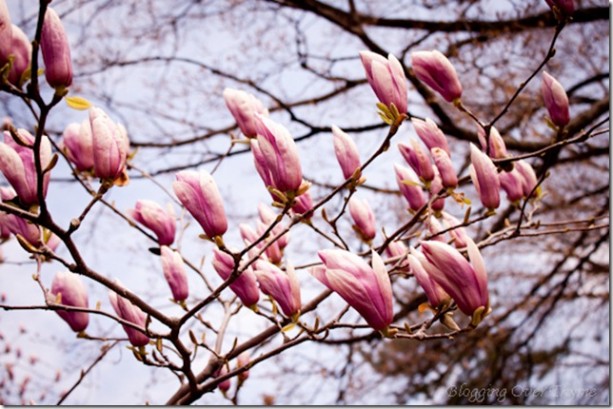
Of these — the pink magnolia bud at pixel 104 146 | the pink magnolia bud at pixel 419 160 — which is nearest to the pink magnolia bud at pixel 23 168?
the pink magnolia bud at pixel 104 146

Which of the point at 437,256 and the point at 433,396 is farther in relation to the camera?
the point at 433,396

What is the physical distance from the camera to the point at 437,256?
1.80 ft

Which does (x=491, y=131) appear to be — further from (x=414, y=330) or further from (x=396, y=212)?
(x=396, y=212)

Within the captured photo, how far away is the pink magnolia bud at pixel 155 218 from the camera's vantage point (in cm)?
82

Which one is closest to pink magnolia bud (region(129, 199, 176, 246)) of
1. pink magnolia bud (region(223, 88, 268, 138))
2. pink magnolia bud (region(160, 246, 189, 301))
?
pink magnolia bud (region(160, 246, 189, 301))

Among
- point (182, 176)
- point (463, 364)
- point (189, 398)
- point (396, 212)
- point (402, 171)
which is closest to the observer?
point (182, 176)

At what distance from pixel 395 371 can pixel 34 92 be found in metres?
4.09

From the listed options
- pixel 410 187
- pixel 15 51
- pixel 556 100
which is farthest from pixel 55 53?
pixel 556 100

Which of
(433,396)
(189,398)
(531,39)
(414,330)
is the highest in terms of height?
(531,39)

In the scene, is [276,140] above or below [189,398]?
above

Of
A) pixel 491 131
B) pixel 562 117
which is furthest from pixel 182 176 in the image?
pixel 562 117

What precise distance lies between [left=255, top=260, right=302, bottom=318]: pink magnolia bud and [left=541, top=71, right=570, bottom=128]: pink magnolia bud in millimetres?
499

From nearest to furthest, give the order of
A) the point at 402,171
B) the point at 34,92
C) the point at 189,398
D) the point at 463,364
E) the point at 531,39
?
the point at 34,92, the point at 189,398, the point at 402,171, the point at 531,39, the point at 463,364

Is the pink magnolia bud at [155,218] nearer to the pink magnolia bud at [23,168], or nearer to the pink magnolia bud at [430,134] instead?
the pink magnolia bud at [23,168]
